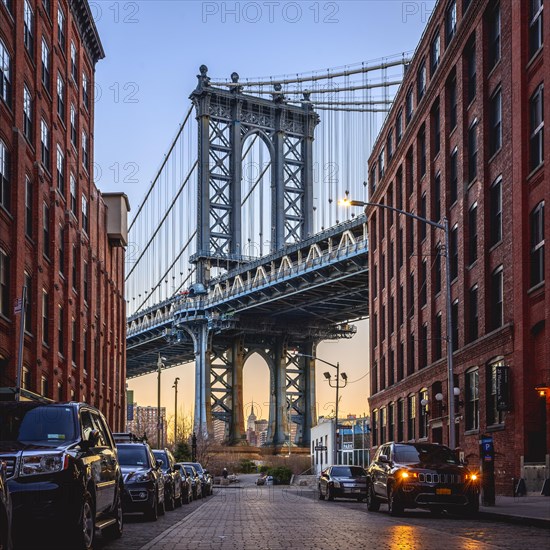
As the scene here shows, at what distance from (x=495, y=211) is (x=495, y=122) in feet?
10.1

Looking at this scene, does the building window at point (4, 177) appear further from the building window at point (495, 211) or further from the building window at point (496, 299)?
the building window at point (496, 299)

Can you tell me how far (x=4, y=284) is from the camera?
32.6 meters

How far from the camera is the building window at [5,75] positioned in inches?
1300

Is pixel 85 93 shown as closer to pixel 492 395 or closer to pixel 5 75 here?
pixel 5 75

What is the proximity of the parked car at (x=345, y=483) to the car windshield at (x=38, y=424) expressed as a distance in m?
23.7

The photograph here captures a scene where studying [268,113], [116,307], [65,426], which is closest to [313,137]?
[268,113]

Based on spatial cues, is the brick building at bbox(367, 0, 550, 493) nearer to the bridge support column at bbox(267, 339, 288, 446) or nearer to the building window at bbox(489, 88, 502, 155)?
the building window at bbox(489, 88, 502, 155)

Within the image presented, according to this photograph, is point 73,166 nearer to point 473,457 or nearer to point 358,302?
point 473,457

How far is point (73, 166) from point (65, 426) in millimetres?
35336

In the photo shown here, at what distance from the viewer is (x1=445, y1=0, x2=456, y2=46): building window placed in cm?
4409

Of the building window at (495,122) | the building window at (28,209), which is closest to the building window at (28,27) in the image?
the building window at (28,209)

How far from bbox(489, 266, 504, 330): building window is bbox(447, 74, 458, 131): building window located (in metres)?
9.23

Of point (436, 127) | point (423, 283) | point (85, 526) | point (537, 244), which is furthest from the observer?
point (423, 283)

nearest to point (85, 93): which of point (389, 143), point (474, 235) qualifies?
point (389, 143)
